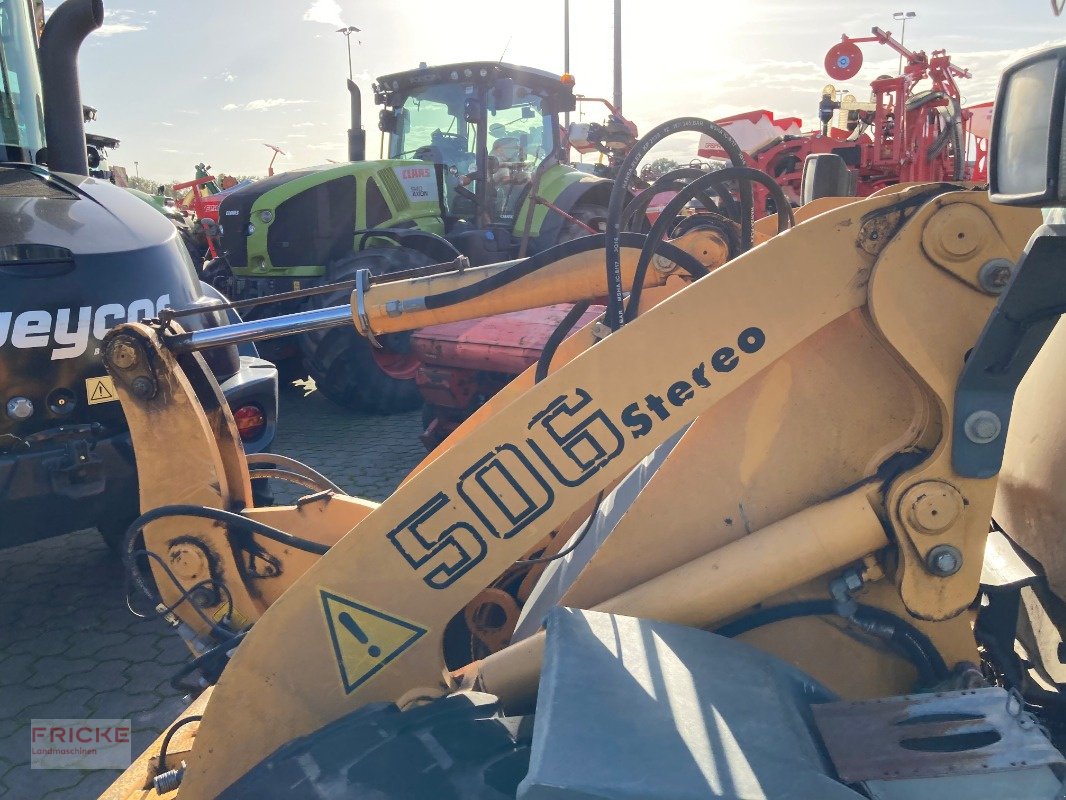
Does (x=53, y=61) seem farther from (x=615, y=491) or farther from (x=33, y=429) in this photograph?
(x=615, y=491)

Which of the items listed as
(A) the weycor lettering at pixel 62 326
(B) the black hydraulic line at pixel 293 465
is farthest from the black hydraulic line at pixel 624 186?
(A) the weycor lettering at pixel 62 326

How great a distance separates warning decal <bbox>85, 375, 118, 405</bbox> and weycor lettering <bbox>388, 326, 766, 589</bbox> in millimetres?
1965

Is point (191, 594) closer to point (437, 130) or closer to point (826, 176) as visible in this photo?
point (826, 176)

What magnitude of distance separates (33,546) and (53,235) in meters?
1.81

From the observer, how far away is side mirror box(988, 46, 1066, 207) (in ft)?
3.14

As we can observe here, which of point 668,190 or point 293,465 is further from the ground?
point 668,190

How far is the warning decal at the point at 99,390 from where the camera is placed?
3003 millimetres

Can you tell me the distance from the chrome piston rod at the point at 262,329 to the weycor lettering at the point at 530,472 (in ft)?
2.37

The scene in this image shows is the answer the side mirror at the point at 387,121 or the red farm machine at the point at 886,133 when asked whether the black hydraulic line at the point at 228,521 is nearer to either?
the side mirror at the point at 387,121

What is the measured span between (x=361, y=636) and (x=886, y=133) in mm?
11959

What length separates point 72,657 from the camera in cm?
320

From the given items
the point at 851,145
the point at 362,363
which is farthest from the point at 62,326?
the point at 851,145

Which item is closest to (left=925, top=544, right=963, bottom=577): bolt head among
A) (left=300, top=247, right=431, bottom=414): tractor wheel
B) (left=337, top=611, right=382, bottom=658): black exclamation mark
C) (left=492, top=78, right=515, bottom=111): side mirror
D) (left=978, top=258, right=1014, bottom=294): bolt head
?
(left=978, top=258, right=1014, bottom=294): bolt head

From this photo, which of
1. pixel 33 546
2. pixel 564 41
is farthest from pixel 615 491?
pixel 564 41
